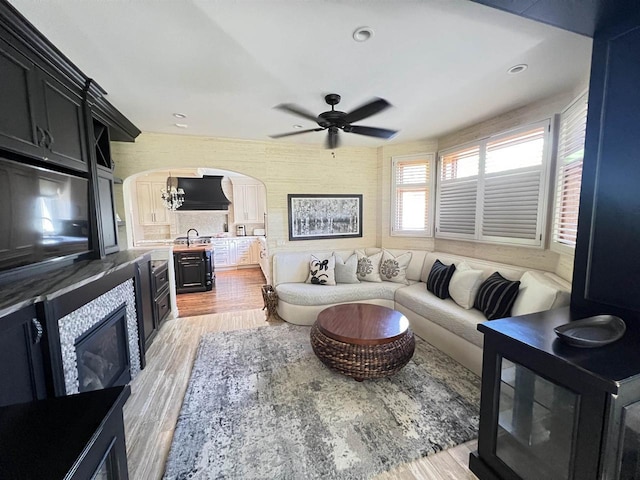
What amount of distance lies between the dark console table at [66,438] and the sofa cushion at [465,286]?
Answer: 301 cm

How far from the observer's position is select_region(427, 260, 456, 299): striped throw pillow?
3.25 metres

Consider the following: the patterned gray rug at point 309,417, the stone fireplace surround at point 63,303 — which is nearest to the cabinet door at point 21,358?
the stone fireplace surround at point 63,303

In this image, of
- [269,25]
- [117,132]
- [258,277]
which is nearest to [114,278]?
[117,132]

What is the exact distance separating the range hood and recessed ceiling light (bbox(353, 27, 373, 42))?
235 inches

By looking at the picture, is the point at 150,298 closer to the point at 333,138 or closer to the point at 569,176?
the point at 333,138

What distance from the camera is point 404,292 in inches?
142

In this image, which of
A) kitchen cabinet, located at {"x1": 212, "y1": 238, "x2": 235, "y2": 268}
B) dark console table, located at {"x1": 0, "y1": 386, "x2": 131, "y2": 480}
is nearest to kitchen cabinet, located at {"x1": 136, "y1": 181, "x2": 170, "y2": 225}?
kitchen cabinet, located at {"x1": 212, "y1": 238, "x2": 235, "y2": 268}

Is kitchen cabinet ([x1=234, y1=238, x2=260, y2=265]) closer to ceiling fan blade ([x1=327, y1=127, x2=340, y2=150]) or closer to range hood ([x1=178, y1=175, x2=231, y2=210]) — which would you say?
range hood ([x1=178, y1=175, x2=231, y2=210])

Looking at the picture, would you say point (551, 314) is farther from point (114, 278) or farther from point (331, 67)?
point (114, 278)

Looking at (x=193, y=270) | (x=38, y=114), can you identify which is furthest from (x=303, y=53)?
(x=193, y=270)

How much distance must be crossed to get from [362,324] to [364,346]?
0.32m

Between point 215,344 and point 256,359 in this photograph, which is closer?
point 256,359

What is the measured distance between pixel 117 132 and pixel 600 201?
4513mm

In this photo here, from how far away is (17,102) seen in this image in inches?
63.2
